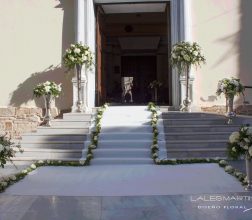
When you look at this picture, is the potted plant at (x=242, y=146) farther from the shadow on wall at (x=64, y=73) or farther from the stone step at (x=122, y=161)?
the shadow on wall at (x=64, y=73)

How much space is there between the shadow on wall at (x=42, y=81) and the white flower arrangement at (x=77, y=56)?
866 mm

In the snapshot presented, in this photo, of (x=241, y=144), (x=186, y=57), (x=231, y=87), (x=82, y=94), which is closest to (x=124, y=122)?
(x=82, y=94)

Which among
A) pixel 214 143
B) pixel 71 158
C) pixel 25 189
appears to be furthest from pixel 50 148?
pixel 214 143

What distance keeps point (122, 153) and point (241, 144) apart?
3.05 meters

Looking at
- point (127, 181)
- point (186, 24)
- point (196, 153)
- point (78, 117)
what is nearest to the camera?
point (127, 181)

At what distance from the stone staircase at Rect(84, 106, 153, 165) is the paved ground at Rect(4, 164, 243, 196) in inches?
15.5

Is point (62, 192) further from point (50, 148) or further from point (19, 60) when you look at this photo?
point (19, 60)

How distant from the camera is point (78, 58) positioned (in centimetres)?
984

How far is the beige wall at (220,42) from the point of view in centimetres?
1049

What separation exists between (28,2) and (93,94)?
9.76ft

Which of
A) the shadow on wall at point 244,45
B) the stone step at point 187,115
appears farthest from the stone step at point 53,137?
the shadow on wall at point 244,45

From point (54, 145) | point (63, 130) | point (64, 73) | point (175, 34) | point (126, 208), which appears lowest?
point (126, 208)

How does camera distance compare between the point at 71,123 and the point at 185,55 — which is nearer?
the point at 71,123

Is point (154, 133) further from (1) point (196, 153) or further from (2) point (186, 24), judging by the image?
(2) point (186, 24)
